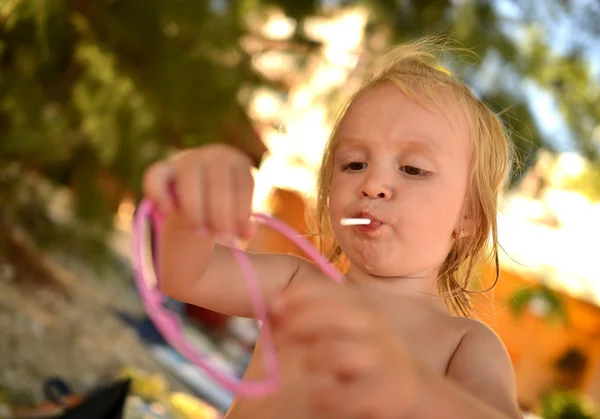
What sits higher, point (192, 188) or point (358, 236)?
point (192, 188)

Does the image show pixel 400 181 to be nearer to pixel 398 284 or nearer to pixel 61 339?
pixel 398 284

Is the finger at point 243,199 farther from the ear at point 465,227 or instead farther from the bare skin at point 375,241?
the ear at point 465,227

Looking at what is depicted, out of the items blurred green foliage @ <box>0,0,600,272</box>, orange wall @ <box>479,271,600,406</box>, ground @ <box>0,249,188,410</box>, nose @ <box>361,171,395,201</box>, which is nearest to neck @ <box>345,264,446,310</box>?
nose @ <box>361,171,395,201</box>

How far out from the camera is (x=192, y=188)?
56 centimetres

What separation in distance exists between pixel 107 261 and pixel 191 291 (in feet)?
4.01

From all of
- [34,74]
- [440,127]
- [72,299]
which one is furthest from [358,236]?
[72,299]

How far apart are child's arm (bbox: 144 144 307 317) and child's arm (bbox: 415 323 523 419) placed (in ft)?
0.67

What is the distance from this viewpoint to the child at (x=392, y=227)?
59 cm

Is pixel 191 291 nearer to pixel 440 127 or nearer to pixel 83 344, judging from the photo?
pixel 440 127

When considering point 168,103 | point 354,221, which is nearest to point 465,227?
point 354,221

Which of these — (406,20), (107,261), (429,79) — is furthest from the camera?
(107,261)

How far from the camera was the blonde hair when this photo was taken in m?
0.88

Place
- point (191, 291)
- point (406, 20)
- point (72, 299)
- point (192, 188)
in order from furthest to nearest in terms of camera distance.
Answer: point (72, 299), point (406, 20), point (191, 291), point (192, 188)

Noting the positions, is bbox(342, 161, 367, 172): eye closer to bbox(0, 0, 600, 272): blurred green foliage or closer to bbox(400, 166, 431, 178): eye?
bbox(400, 166, 431, 178): eye
